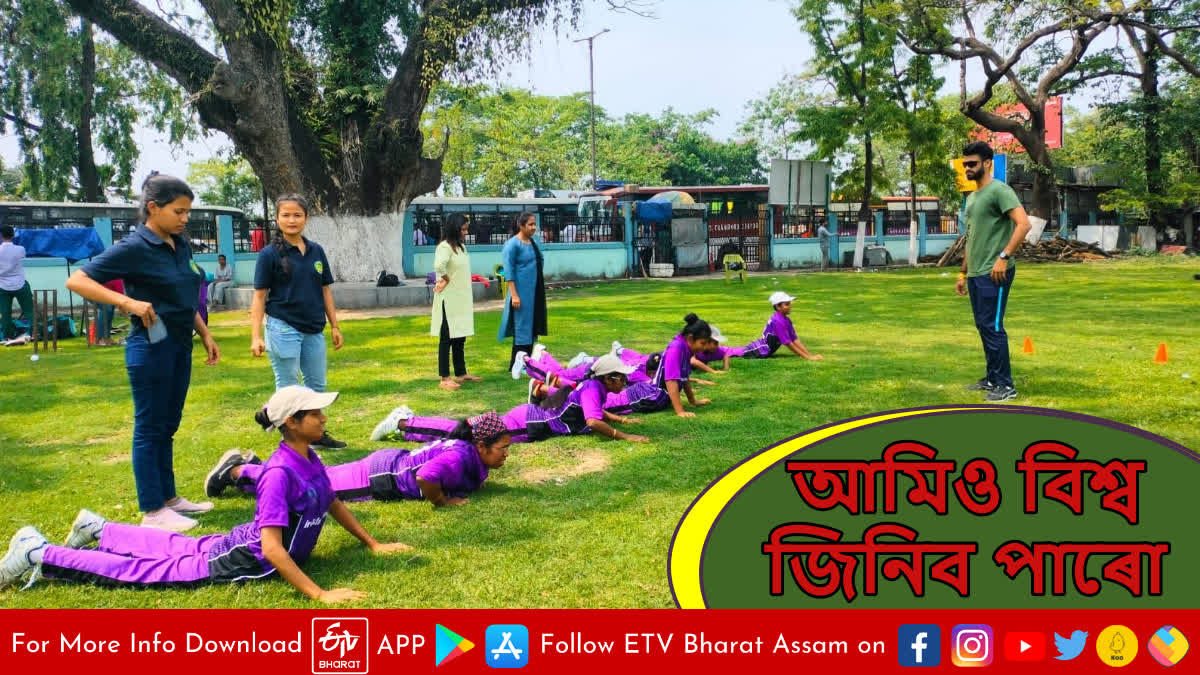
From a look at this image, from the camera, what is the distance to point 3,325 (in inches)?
488

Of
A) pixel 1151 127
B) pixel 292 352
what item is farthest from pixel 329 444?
pixel 1151 127

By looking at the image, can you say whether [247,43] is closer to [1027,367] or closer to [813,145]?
[1027,367]

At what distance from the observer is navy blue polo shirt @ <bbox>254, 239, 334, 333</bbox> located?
530 centimetres

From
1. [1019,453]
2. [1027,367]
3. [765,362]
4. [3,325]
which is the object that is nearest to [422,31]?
[3,325]

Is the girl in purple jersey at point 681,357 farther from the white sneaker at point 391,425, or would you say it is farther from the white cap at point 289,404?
the white cap at point 289,404

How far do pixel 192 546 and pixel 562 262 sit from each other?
818 inches

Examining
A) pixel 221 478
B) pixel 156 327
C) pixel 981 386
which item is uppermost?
pixel 156 327

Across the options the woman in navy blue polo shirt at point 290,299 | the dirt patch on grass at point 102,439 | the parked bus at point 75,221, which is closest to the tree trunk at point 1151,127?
the parked bus at point 75,221

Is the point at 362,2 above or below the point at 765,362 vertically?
above

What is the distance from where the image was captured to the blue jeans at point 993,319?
6469 millimetres

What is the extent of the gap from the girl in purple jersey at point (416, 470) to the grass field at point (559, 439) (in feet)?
0.30

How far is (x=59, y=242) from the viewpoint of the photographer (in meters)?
14.7

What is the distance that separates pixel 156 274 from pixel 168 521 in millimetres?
1191

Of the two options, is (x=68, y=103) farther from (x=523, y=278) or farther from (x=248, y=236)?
(x=523, y=278)
